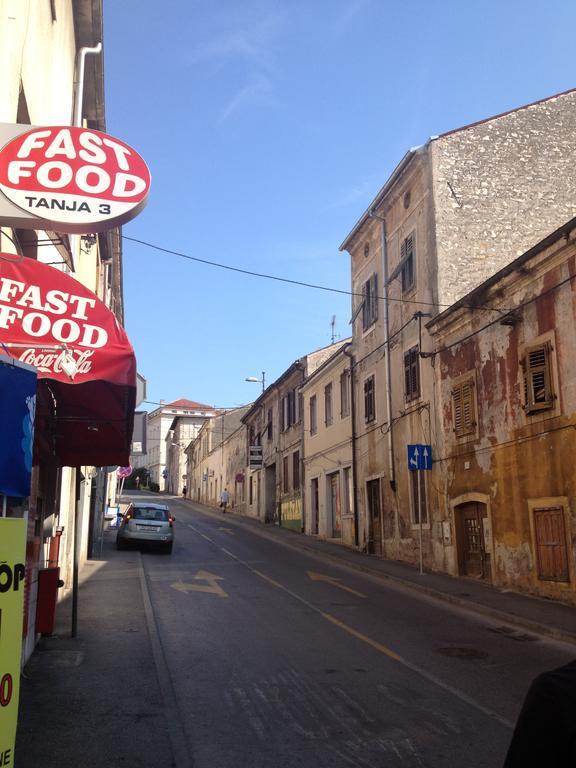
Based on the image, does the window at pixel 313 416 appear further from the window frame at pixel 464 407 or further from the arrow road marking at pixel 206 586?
the arrow road marking at pixel 206 586

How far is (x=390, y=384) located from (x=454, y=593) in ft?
30.4

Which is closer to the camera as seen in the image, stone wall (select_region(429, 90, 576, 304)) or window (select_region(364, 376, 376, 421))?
stone wall (select_region(429, 90, 576, 304))

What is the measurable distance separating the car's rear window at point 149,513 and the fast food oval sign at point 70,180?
1840 cm

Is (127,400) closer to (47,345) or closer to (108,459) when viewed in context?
(47,345)

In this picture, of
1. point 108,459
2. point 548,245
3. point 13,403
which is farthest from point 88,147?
point 548,245

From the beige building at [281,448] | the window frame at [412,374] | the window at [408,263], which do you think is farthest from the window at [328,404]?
the window at [408,263]

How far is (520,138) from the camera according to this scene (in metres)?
20.8

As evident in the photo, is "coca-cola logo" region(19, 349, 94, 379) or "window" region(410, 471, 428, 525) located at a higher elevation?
"coca-cola logo" region(19, 349, 94, 379)

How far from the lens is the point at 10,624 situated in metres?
2.87

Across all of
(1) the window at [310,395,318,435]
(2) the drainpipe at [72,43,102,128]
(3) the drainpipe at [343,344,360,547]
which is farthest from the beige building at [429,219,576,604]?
(1) the window at [310,395,318,435]

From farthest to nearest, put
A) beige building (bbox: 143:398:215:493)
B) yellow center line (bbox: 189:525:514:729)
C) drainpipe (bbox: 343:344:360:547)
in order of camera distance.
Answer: beige building (bbox: 143:398:215:493) → drainpipe (bbox: 343:344:360:547) → yellow center line (bbox: 189:525:514:729)

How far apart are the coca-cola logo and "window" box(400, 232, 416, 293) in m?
16.3

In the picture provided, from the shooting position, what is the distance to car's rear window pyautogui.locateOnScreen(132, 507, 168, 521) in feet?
77.2

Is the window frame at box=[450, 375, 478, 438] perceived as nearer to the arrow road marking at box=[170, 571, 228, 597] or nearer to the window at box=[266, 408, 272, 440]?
the arrow road marking at box=[170, 571, 228, 597]
